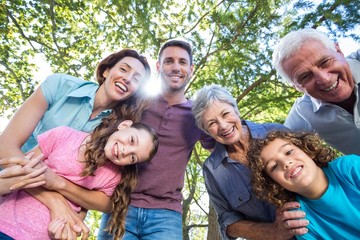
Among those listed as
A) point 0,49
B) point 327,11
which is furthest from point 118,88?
point 0,49

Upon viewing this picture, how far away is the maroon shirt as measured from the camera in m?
2.92

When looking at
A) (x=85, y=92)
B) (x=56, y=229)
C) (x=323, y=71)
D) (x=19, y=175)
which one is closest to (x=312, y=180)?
(x=323, y=71)

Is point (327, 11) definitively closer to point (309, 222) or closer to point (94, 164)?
point (309, 222)

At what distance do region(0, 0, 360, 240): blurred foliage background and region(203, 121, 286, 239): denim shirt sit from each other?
3277mm

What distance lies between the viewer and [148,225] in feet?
9.19

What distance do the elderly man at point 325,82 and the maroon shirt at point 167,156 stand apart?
3.44 ft

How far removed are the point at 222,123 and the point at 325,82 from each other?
898mm

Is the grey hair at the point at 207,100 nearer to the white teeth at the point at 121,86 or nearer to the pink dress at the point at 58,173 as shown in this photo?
the white teeth at the point at 121,86

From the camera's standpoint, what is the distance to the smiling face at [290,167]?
2236mm

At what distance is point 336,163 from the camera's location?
2357 mm

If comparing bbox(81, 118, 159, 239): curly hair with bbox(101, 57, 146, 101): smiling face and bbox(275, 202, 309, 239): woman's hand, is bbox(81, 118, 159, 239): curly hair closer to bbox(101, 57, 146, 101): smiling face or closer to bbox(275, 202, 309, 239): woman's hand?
bbox(101, 57, 146, 101): smiling face

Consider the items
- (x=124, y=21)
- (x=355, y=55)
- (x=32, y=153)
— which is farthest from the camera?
(x=124, y=21)

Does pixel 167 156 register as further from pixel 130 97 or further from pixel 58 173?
pixel 58 173

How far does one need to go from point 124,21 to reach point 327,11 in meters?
3.75
